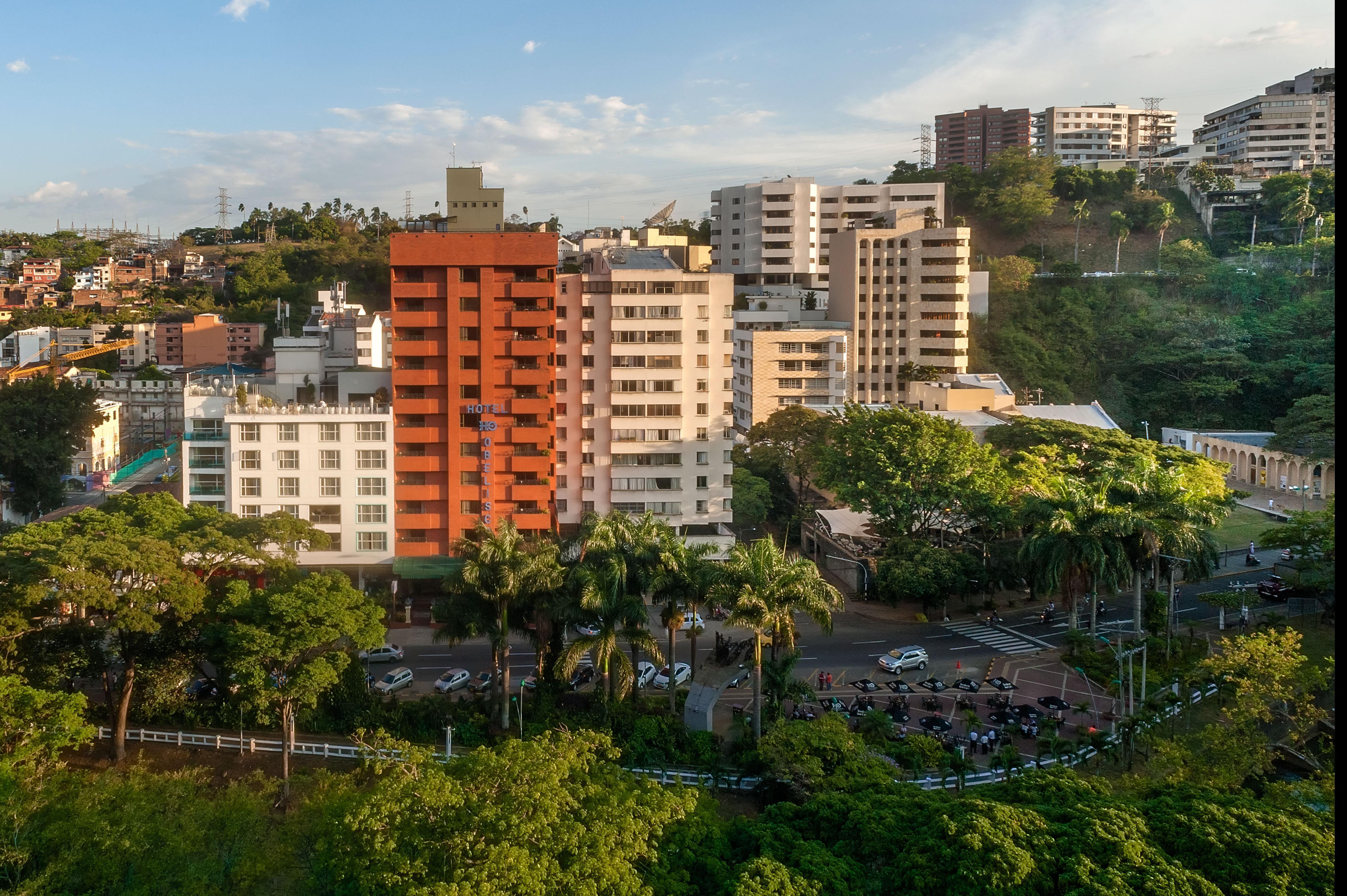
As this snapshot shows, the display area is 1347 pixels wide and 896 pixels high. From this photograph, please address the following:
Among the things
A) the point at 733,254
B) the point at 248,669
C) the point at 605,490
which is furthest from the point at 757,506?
the point at 733,254

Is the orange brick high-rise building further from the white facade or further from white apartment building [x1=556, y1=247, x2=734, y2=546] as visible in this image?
white apartment building [x1=556, y1=247, x2=734, y2=546]

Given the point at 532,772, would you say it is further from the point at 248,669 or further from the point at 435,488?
the point at 435,488

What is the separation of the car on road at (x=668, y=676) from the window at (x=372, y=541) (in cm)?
1502

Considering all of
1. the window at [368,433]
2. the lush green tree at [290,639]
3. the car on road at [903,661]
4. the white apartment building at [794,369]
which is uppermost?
the white apartment building at [794,369]

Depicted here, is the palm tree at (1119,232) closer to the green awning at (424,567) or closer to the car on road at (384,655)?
the green awning at (424,567)

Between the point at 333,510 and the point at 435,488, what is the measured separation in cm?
446

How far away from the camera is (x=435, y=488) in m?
48.2

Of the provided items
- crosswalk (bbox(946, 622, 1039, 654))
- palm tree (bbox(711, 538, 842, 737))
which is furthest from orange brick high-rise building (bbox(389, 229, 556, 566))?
crosswalk (bbox(946, 622, 1039, 654))

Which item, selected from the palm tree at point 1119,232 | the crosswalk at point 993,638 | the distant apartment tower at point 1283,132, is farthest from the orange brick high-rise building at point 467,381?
the distant apartment tower at point 1283,132

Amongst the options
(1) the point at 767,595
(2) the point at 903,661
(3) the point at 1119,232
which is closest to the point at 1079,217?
(3) the point at 1119,232

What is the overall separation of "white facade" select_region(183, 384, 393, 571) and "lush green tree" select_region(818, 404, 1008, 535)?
21553 millimetres

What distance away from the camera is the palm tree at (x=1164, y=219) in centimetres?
11800

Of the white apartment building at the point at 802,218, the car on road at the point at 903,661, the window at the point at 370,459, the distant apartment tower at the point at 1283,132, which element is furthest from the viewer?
the distant apartment tower at the point at 1283,132

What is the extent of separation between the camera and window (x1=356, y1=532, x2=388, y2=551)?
47.8 m
